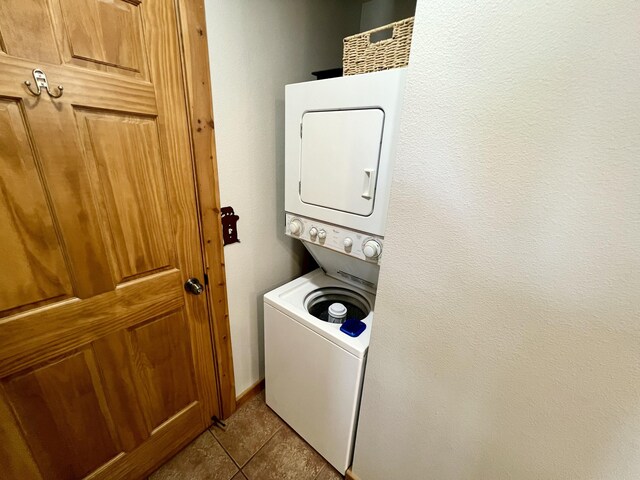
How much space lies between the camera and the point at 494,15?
0.59 metres

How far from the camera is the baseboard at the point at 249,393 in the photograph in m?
1.75

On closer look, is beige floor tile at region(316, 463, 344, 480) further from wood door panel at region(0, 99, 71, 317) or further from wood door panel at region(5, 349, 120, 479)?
wood door panel at region(0, 99, 71, 317)

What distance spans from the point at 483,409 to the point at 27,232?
151cm

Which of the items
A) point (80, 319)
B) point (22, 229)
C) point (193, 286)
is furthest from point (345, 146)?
point (80, 319)

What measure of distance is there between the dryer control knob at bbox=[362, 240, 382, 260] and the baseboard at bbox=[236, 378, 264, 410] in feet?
4.47

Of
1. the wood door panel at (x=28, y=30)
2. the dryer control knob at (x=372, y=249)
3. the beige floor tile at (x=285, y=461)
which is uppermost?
the wood door panel at (x=28, y=30)

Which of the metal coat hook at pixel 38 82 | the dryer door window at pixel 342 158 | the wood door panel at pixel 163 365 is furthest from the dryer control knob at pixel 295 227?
the metal coat hook at pixel 38 82

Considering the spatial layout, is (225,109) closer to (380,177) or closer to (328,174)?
(328,174)

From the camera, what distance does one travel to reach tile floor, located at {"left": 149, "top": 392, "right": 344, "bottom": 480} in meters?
1.40

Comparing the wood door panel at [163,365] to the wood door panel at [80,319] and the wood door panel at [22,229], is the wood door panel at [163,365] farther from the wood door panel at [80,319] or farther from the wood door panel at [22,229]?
the wood door panel at [22,229]

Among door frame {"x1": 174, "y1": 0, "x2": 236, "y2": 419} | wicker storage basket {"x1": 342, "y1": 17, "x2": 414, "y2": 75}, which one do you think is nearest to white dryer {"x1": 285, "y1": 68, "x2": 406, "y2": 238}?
wicker storage basket {"x1": 342, "y1": 17, "x2": 414, "y2": 75}

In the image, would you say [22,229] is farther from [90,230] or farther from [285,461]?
[285,461]

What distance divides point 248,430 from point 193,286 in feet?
3.44

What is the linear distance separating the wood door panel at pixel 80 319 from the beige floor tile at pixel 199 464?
927 millimetres
